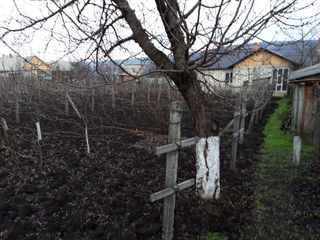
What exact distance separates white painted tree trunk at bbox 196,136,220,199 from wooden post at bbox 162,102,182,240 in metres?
0.76

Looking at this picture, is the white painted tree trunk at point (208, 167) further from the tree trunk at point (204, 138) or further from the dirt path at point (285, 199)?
the dirt path at point (285, 199)

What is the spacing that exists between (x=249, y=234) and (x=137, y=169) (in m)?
2.20

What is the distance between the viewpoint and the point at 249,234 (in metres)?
2.63

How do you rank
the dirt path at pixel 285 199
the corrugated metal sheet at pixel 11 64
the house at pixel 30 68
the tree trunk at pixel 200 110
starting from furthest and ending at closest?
the corrugated metal sheet at pixel 11 64
the tree trunk at pixel 200 110
the dirt path at pixel 285 199
the house at pixel 30 68

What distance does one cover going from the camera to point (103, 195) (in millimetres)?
3309

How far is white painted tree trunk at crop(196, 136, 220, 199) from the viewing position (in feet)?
9.77

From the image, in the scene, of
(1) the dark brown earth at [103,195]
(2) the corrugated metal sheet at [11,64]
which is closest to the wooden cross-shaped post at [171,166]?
(1) the dark brown earth at [103,195]

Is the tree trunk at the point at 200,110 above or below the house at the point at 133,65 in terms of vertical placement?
below

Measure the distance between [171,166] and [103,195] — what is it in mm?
1522

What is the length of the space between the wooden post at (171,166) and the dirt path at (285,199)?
0.98 metres

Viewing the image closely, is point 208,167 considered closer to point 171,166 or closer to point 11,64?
point 171,166

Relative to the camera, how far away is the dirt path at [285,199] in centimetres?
274

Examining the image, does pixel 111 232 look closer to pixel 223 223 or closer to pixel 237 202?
pixel 223 223

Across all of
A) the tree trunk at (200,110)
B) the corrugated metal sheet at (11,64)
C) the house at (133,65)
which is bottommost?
the tree trunk at (200,110)
